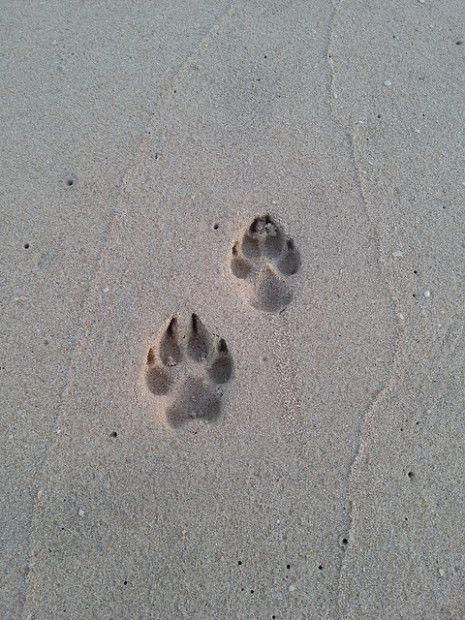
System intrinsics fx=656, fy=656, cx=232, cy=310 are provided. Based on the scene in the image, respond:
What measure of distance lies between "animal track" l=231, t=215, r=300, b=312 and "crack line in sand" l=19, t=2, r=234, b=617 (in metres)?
0.37

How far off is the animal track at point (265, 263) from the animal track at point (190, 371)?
0.58 feet

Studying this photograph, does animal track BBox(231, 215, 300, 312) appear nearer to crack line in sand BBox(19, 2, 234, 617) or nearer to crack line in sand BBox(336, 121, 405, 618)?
crack line in sand BBox(336, 121, 405, 618)

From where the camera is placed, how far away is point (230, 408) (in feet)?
5.61

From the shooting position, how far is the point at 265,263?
6.15 feet

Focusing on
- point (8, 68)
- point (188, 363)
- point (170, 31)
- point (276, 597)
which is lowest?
point (276, 597)

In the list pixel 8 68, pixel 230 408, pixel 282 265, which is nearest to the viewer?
pixel 230 408

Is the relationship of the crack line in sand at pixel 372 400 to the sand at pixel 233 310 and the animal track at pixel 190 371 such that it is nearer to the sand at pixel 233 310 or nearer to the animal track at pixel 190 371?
the sand at pixel 233 310

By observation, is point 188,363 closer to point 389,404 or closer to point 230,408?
→ point 230,408

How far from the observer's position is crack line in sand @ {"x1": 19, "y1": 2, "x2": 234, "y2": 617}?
5.22 feet

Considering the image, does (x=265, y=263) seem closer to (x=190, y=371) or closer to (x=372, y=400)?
(x=190, y=371)

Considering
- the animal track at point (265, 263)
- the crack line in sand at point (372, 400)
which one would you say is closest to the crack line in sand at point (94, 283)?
the animal track at point (265, 263)

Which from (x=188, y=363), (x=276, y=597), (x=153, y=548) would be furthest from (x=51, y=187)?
(x=276, y=597)

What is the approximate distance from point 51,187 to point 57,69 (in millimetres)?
458

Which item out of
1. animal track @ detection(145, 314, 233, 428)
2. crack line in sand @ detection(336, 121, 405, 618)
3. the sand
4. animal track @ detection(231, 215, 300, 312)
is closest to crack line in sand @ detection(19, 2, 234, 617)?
the sand
